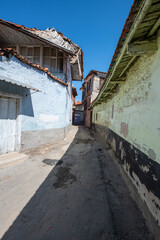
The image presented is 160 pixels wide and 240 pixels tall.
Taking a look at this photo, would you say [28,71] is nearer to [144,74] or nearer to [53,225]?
[144,74]

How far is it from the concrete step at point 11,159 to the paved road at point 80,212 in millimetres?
1797

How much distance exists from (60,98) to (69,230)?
662 centimetres

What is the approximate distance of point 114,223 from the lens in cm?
199

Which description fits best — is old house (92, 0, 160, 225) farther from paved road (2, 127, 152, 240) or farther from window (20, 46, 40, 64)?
window (20, 46, 40, 64)

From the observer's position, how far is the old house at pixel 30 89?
4.45 meters

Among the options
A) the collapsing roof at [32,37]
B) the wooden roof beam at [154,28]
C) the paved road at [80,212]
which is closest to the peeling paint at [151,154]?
the paved road at [80,212]

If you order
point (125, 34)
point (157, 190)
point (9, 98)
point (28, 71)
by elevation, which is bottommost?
point (157, 190)

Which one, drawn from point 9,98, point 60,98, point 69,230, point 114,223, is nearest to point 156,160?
point 114,223

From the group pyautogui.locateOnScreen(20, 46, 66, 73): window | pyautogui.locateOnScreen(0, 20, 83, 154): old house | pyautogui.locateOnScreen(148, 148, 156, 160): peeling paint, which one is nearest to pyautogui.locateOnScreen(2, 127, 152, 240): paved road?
pyautogui.locateOnScreen(148, 148, 156, 160): peeling paint

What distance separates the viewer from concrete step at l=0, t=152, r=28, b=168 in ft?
13.1

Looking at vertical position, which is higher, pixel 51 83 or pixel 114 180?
pixel 51 83

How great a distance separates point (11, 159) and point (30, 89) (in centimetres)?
335

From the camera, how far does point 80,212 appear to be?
7.25ft

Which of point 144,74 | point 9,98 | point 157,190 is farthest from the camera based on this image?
point 9,98
